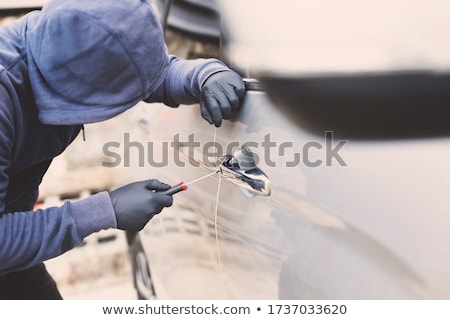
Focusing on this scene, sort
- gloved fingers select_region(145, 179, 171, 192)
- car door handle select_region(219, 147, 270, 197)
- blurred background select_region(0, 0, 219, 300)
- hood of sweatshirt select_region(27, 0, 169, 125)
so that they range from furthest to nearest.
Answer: blurred background select_region(0, 0, 219, 300) → gloved fingers select_region(145, 179, 171, 192) → car door handle select_region(219, 147, 270, 197) → hood of sweatshirt select_region(27, 0, 169, 125)

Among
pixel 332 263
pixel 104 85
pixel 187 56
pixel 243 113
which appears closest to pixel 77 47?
pixel 104 85

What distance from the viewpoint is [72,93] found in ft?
3.08

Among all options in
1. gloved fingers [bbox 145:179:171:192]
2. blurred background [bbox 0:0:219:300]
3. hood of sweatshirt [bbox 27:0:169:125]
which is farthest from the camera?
blurred background [bbox 0:0:219:300]

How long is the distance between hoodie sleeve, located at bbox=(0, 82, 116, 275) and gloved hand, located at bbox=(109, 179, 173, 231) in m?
0.02

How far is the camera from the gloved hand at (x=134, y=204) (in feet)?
3.58

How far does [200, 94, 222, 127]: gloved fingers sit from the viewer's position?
3.63ft

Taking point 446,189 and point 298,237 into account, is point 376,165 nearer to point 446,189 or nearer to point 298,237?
point 446,189

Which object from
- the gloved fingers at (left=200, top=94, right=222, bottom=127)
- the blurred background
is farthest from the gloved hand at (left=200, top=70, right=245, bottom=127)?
the blurred background

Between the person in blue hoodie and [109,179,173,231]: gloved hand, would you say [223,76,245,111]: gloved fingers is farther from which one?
[109,179,173,231]: gloved hand

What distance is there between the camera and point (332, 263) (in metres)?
0.92

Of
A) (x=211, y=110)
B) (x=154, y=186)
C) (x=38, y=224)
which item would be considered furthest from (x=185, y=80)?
(x=38, y=224)

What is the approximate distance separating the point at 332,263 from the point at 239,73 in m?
0.50

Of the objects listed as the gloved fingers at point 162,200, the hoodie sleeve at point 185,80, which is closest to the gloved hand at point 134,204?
the gloved fingers at point 162,200

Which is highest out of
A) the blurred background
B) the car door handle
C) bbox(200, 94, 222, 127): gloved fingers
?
bbox(200, 94, 222, 127): gloved fingers
